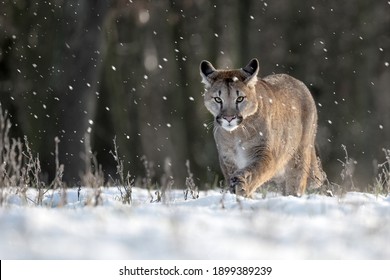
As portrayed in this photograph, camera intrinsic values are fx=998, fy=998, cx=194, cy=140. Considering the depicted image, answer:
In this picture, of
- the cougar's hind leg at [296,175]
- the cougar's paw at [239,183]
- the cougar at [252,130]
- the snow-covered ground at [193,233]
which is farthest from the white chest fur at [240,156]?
the snow-covered ground at [193,233]

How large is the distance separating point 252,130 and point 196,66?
18335mm

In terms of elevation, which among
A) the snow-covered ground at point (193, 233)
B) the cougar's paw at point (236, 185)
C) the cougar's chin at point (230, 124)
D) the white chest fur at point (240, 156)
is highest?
the cougar's chin at point (230, 124)

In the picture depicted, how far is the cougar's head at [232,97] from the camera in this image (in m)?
10.6

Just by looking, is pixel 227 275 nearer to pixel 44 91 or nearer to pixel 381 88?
pixel 44 91

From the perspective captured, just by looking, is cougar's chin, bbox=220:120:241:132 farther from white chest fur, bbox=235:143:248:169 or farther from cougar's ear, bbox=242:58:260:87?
cougar's ear, bbox=242:58:260:87

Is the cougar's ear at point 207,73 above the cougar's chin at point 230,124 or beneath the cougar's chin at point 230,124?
above

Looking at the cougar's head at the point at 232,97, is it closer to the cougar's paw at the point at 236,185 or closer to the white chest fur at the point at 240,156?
the white chest fur at the point at 240,156

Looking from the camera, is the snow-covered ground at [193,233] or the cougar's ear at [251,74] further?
the cougar's ear at [251,74]

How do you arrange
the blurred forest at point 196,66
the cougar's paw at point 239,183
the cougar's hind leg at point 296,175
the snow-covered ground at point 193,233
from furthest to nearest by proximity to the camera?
the blurred forest at point 196,66 < the cougar's hind leg at point 296,175 < the cougar's paw at point 239,183 < the snow-covered ground at point 193,233

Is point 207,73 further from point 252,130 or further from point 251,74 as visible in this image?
point 252,130

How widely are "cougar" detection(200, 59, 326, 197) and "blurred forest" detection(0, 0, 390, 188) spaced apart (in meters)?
13.9

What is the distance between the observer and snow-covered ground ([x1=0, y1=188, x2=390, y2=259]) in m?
5.66

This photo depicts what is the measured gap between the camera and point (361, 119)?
94.7ft

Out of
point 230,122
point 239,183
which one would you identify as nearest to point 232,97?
point 230,122
